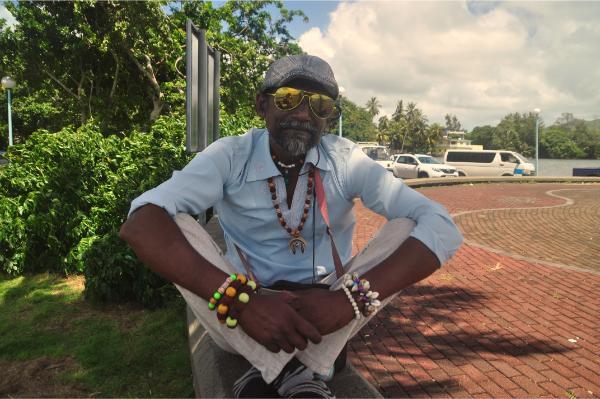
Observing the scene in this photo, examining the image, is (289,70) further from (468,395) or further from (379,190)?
(468,395)

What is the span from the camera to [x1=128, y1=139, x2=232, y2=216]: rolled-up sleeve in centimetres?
182

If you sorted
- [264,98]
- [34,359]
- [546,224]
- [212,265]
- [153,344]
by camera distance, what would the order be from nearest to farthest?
1. [212,265]
2. [264,98]
3. [34,359]
4. [153,344]
5. [546,224]

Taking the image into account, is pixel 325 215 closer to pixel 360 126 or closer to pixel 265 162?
pixel 265 162

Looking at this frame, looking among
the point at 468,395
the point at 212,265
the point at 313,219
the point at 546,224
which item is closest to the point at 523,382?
the point at 468,395

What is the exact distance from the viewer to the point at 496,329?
155 inches

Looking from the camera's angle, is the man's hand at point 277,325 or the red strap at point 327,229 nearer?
the man's hand at point 277,325

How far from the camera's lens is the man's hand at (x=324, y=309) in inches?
68.1

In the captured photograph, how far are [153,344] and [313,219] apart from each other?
2.01 meters

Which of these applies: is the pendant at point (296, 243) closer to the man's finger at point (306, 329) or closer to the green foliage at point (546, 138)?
the man's finger at point (306, 329)

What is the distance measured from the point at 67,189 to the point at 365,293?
418cm

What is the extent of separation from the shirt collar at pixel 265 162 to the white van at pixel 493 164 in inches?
1063

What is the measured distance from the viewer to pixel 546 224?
9.52m

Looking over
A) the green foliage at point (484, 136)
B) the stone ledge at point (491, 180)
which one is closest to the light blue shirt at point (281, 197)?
the stone ledge at point (491, 180)

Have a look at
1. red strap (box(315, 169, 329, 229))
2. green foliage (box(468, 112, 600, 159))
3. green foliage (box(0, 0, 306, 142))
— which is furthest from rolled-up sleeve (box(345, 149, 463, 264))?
green foliage (box(468, 112, 600, 159))
